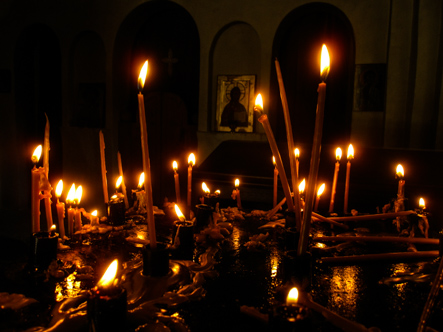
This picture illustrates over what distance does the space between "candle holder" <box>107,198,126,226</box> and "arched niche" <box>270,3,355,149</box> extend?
4.11 m

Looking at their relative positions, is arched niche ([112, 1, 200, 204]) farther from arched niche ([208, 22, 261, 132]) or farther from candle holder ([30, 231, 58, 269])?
candle holder ([30, 231, 58, 269])

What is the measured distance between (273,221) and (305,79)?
13.1ft

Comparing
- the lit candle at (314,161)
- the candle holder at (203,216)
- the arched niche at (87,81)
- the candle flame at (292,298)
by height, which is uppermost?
the arched niche at (87,81)

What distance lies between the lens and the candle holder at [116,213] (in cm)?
223

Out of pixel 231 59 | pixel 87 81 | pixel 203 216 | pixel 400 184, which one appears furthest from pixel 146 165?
pixel 87 81

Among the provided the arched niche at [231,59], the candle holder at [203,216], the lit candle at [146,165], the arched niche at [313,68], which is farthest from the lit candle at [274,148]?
the arched niche at [231,59]

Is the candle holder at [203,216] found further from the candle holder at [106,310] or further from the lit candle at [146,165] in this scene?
the candle holder at [106,310]

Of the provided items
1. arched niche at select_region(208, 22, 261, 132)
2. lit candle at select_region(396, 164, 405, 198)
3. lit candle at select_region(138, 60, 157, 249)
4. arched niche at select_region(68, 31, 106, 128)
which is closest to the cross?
arched niche at select_region(208, 22, 261, 132)

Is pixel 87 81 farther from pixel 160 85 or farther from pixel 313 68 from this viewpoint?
pixel 313 68

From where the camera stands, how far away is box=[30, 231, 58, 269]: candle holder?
1510 mm

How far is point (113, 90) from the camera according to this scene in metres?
7.05

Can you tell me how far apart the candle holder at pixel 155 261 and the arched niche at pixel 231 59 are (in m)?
4.79

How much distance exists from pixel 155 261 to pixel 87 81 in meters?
6.77

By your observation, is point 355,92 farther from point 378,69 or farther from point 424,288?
point 424,288
